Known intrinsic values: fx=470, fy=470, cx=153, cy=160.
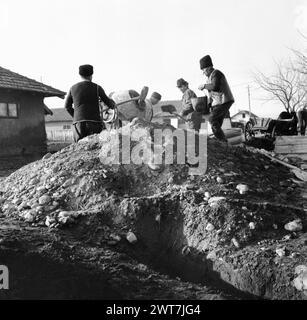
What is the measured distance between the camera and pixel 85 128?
640 cm

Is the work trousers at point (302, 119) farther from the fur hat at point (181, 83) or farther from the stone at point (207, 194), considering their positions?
the stone at point (207, 194)

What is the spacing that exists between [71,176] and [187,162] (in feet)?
4.54

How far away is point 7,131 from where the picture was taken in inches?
Answer: 631

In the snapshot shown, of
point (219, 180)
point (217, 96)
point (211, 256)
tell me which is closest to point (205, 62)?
point (217, 96)

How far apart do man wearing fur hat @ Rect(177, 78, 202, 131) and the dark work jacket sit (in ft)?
6.82

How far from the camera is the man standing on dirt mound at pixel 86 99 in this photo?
6.17 meters

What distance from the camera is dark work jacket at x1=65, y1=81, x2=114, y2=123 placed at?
6.17 m

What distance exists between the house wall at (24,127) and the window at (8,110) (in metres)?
0.11

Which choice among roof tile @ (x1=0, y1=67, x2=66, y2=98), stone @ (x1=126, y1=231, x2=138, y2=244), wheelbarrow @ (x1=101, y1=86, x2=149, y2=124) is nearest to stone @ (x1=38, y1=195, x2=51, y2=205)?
stone @ (x1=126, y1=231, x2=138, y2=244)

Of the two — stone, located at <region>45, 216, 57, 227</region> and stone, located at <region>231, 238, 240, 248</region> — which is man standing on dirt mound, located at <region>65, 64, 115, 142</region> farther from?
stone, located at <region>231, 238, 240, 248</region>

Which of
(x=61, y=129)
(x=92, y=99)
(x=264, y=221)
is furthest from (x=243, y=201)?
(x=61, y=129)

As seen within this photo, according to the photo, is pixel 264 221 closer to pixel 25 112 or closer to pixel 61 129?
pixel 25 112

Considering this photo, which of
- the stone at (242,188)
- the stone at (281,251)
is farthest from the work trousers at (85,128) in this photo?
the stone at (281,251)

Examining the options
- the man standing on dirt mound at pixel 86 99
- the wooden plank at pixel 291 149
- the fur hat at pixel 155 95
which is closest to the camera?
the man standing on dirt mound at pixel 86 99
